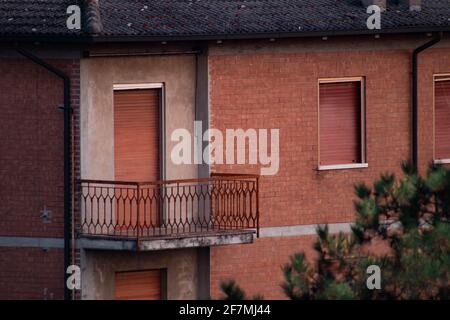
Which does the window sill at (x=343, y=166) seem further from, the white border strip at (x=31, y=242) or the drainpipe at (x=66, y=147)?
the white border strip at (x=31, y=242)

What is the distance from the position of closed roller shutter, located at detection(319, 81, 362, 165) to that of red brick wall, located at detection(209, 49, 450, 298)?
20cm

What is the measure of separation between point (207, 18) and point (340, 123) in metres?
2.96

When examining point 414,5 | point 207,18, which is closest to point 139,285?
point 207,18

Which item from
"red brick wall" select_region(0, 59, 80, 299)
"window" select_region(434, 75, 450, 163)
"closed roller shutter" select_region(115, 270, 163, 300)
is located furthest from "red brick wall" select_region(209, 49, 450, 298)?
"red brick wall" select_region(0, 59, 80, 299)

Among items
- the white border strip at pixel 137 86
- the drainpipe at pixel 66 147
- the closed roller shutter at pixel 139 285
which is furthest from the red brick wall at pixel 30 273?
the white border strip at pixel 137 86

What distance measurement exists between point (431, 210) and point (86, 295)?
32.3ft

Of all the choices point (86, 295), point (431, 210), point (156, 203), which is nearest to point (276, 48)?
point (156, 203)

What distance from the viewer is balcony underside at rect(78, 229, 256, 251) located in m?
26.8

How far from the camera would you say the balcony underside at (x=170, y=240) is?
2675 centimetres

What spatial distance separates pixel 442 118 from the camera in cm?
2997

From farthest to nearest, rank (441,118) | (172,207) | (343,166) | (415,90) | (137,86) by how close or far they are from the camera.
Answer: (441,118)
(415,90)
(343,166)
(172,207)
(137,86)

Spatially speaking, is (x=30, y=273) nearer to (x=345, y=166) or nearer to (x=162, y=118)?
(x=162, y=118)

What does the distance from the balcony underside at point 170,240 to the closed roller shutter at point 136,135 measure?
3.75ft

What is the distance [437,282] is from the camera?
18.2 metres
